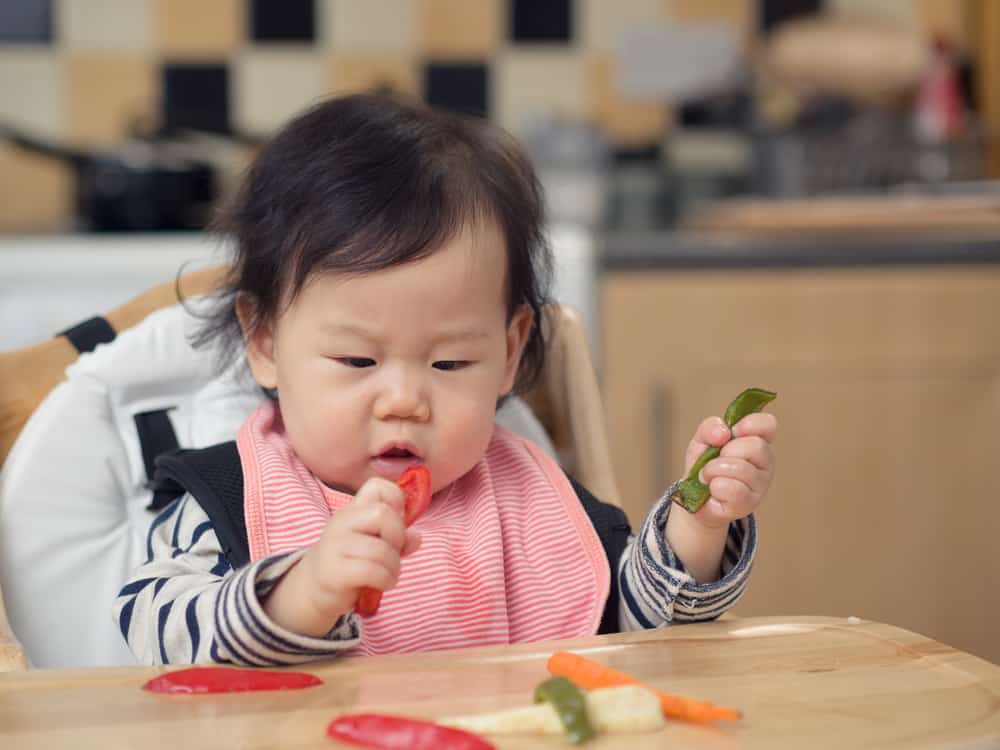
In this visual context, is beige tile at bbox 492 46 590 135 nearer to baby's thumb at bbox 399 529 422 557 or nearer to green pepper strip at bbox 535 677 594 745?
baby's thumb at bbox 399 529 422 557

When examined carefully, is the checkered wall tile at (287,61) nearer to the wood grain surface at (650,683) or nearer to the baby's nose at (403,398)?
the baby's nose at (403,398)

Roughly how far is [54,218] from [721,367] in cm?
124

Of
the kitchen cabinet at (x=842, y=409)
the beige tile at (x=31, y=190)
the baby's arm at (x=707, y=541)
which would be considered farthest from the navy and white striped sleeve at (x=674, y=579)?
the beige tile at (x=31, y=190)

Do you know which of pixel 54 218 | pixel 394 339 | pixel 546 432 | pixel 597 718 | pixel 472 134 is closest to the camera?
pixel 597 718

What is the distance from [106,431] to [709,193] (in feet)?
5.42

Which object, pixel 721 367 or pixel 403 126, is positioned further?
pixel 721 367

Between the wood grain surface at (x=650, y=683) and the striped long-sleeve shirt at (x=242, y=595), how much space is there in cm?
6

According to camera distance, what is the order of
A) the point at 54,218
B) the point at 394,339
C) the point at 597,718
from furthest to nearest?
the point at 54,218 → the point at 394,339 → the point at 597,718

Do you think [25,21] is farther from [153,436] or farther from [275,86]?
[153,436]

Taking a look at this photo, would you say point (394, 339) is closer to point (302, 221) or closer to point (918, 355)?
point (302, 221)

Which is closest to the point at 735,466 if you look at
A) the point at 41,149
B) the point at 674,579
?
the point at 674,579

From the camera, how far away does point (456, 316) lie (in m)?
0.96

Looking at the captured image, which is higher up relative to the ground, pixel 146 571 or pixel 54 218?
pixel 54 218

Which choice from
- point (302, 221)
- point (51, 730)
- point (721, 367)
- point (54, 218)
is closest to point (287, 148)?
point (302, 221)
